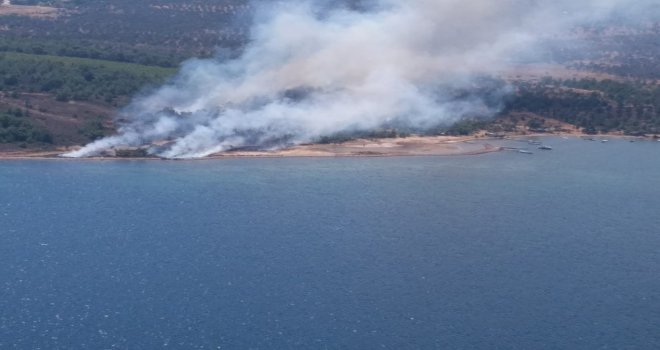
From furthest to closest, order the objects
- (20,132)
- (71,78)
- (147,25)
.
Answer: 1. (147,25)
2. (71,78)
3. (20,132)

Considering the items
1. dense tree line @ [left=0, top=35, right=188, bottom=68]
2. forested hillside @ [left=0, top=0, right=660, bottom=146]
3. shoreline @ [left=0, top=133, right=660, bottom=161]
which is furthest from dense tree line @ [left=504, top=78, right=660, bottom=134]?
dense tree line @ [left=0, top=35, right=188, bottom=68]

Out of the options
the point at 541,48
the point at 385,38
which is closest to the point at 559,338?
the point at 385,38

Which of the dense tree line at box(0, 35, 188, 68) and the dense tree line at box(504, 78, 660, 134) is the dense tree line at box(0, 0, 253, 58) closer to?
the dense tree line at box(0, 35, 188, 68)

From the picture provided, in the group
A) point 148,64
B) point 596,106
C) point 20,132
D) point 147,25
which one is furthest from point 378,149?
point 147,25

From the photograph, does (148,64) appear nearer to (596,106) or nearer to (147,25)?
(147,25)

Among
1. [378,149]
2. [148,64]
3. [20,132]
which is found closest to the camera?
[20,132]

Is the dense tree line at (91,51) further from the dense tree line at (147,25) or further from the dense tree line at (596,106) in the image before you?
the dense tree line at (596,106)
